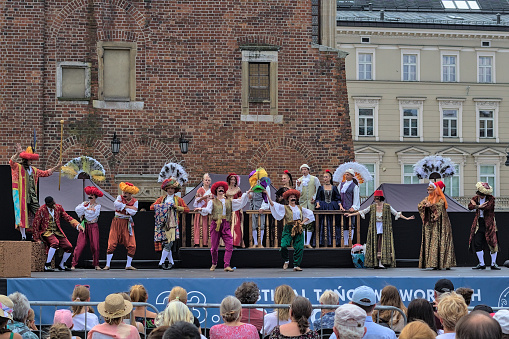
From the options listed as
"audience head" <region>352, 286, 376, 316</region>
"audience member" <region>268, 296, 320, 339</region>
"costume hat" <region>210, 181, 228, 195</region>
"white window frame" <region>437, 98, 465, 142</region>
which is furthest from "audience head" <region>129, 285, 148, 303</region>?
"white window frame" <region>437, 98, 465, 142</region>

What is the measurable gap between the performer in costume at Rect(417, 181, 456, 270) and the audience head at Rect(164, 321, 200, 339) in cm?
1161

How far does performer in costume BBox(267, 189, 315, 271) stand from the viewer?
52.3ft

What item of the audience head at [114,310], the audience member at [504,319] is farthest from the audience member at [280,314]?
the audience member at [504,319]

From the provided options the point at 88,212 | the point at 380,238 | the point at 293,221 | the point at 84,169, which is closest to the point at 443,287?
the point at 293,221

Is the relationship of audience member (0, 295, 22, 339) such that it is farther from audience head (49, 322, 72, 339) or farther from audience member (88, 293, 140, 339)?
audience member (88, 293, 140, 339)

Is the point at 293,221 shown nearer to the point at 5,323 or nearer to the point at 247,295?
the point at 247,295

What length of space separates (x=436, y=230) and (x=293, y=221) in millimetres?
3088

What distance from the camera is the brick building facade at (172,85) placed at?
23.0m

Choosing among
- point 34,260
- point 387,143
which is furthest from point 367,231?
point 387,143

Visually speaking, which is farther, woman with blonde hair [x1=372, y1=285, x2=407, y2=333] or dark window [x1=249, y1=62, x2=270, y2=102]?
dark window [x1=249, y1=62, x2=270, y2=102]

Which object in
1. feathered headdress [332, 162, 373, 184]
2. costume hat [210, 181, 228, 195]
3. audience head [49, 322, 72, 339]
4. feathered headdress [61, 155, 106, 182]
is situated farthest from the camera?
feathered headdress [61, 155, 106, 182]

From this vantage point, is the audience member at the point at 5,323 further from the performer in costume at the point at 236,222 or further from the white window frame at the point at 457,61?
the white window frame at the point at 457,61

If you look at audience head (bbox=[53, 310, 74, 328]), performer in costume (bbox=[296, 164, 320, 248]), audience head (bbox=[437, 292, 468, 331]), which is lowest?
audience head (bbox=[53, 310, 74, 328])

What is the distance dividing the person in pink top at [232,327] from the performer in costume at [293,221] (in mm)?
8386
